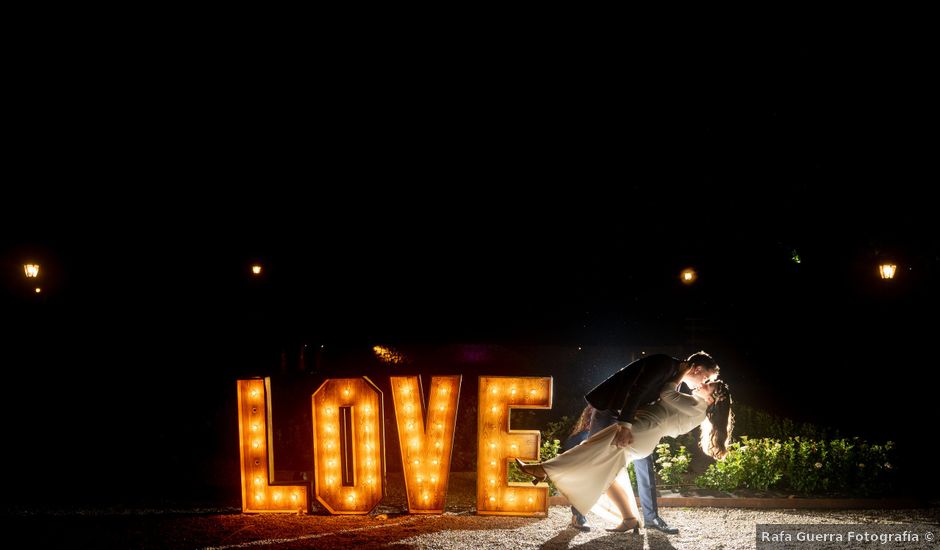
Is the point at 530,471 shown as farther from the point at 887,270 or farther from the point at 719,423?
the point at 887,270

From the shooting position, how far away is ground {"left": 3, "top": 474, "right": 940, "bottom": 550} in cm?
727

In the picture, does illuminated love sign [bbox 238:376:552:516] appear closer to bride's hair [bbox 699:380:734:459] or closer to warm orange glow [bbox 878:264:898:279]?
bride's hair [bbox 699:380:734:459]

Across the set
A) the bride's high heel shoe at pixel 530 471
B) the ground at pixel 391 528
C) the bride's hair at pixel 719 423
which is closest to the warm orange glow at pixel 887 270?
the ground at pixel 391 528

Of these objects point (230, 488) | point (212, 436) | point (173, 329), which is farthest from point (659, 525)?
point (173, 329)

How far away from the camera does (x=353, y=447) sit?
27.3 ft

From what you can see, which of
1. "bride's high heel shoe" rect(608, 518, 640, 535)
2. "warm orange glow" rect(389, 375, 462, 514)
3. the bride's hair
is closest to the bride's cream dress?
the bride's hair

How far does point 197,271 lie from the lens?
31.8 m

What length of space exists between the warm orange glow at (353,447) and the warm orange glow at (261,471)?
341 mm

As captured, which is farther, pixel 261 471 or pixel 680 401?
pixel 261 471

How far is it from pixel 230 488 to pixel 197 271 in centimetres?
2375

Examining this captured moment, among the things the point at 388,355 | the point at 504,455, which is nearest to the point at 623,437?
the point at 504,455

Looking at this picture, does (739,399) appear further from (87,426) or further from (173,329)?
(173,329)

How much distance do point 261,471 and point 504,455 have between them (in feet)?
8.71

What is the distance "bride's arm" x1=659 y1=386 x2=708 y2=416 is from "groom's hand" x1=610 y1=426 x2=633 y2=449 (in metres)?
0.52
